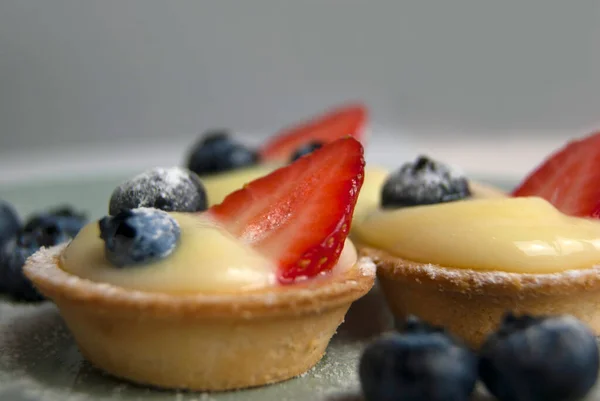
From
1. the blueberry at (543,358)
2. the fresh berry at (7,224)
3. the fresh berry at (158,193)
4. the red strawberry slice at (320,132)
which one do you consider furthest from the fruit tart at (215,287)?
the red strawberry slice at (320,132)

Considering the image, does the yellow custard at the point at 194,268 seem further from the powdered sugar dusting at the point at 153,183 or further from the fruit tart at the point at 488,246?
the fruit tart at the point at 488,246

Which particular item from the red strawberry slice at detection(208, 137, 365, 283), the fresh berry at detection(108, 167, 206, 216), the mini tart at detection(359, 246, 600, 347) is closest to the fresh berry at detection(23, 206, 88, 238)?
the fresh berry at detection(108, 167, 206, 216)

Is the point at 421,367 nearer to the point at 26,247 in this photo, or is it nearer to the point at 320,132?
the point at 26,247

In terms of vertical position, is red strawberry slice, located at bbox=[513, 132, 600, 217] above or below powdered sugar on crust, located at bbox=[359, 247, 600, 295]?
above

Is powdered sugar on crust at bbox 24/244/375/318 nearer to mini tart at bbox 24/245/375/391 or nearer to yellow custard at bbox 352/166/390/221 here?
mini tart at bbox 24/245/375/391

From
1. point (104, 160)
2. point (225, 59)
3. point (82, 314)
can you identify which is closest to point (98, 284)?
point (82, 314)

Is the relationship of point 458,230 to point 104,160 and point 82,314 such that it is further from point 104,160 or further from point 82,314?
point 104,160

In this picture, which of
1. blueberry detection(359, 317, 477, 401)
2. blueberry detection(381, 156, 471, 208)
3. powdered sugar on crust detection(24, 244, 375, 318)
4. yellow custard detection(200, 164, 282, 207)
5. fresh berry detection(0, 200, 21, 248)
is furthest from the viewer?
fresh berry detection(0, 200, 21, 248)
